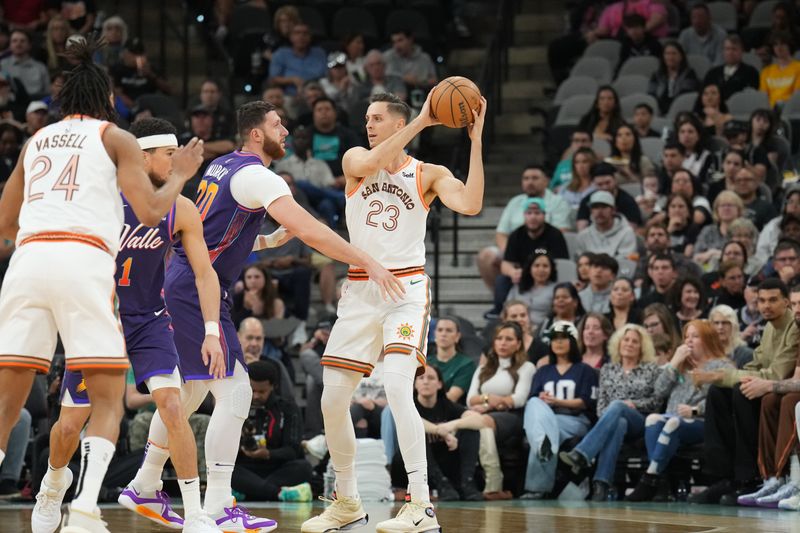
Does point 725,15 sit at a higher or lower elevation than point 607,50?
higher

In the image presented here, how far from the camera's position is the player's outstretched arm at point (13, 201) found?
576 cm

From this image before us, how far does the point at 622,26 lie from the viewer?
17.0 meters

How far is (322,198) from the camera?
14.3 metres

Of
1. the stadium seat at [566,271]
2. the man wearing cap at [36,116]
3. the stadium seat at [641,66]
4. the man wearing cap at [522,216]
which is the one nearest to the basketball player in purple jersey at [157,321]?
the stadium seat at [566,271]

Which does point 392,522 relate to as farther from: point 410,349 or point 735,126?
point 735,126

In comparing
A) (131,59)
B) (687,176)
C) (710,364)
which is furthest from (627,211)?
(131,59)

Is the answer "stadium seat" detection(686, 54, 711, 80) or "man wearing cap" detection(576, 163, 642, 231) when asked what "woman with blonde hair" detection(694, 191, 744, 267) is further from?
"stadium seat" detection(686, 54, 711, 80)

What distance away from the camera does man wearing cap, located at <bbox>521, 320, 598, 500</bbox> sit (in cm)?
1066

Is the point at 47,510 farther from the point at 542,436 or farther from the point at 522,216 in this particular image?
the point at 522,216

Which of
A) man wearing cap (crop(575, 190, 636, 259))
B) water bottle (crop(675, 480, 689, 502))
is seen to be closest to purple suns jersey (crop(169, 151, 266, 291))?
water bottle (crop(675, 480, 689, 502))

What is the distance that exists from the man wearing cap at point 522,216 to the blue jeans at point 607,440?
3.36 meters

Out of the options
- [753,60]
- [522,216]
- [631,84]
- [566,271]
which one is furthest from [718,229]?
[753,60]

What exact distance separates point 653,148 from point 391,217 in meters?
8.31

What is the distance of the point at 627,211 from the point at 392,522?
25.0 ft
